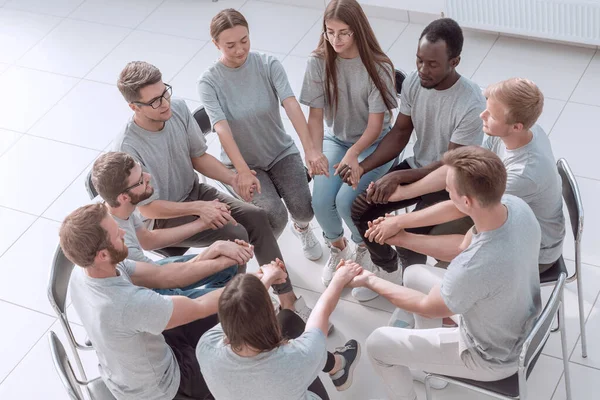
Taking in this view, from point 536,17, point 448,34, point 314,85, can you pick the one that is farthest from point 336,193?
point 536,17

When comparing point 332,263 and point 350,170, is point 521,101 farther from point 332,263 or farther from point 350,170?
point 332,263

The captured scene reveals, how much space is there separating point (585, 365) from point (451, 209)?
33.7 inches

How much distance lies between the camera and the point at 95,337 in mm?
2418

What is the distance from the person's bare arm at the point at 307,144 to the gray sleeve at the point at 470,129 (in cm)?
58

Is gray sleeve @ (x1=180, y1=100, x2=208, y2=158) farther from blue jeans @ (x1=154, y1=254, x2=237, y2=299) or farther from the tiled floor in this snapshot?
the tiled floor

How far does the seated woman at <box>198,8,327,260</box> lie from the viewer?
3.25 meters

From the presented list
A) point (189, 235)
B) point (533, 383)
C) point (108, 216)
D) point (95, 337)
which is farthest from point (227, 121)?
point (533, 383)

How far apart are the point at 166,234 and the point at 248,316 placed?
1029 millimetres

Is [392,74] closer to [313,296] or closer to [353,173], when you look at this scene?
[353,173]

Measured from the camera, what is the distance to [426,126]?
124 inches

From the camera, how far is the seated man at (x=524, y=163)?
2590mm

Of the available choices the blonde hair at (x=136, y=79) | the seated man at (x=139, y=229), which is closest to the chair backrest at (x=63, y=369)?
the seated man at (x=139, y=229)

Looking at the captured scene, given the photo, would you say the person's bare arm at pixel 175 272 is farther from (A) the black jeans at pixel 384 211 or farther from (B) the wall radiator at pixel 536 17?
(B) the wall radiator at pixel 536 17

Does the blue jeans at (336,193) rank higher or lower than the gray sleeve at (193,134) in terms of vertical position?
lower
